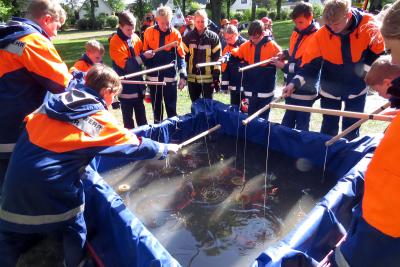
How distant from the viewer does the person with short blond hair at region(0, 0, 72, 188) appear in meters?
2.56

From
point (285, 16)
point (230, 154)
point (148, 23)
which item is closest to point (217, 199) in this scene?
point (230, 154)

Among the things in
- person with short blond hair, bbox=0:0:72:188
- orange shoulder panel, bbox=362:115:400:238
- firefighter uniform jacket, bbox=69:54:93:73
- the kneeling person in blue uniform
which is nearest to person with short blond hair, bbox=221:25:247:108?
firefighter uniform jacket, bbox=69:54:93:73

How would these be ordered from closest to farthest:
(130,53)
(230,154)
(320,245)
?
(320,245)
(230,154)
(130,53)

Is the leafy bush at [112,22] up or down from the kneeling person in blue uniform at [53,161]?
down

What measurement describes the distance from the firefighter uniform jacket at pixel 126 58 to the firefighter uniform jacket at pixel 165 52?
0.26 metres

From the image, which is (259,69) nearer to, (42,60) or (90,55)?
(90,55)

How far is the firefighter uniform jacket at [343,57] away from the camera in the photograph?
3.50 metres

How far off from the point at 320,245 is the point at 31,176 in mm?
1931

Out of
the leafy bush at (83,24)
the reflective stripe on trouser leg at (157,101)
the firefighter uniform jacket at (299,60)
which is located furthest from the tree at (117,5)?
the firefighter uniform jacket at (299,60)

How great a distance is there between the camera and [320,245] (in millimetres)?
2273

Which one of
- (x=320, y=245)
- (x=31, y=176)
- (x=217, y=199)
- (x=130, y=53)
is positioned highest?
(x=130, y=53)

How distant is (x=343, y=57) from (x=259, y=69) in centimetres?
119

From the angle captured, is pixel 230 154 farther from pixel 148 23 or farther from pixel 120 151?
pixel 148 23

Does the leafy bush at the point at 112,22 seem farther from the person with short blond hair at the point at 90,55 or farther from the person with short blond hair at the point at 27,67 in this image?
the person with short blond hair at the point at 27,67
